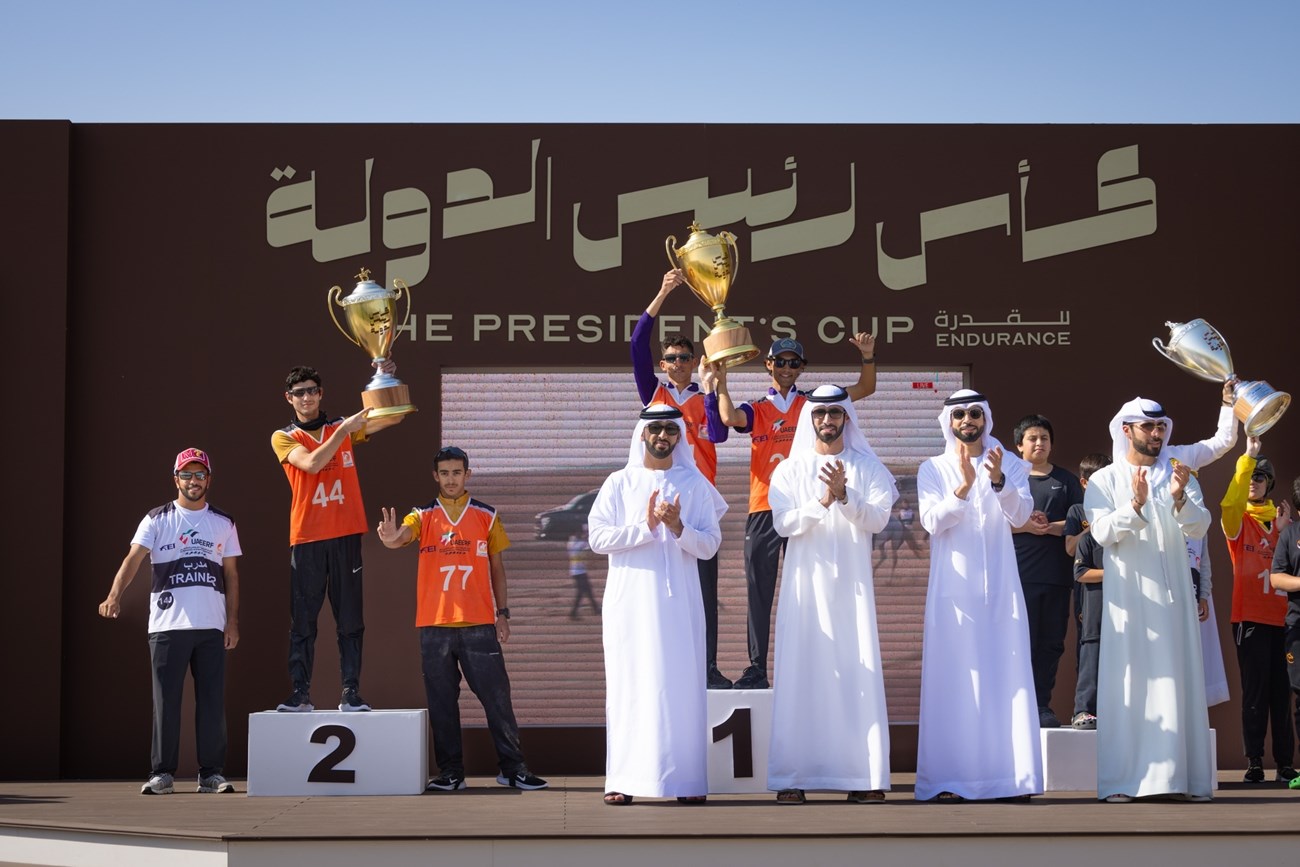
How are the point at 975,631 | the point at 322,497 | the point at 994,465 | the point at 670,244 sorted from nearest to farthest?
the point at 994,465
the point at 975,631
the point at 322,497
the point at 670,244

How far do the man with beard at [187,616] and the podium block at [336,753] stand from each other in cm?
25

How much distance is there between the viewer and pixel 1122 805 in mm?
6133

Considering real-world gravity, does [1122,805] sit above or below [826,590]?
below

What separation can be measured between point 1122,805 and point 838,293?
344 cm

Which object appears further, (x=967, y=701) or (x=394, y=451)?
(x=394, y=451)

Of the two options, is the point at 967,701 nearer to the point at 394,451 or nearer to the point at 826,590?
the point at 826,590

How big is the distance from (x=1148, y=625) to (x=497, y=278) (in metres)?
4.00

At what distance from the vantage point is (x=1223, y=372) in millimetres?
6695

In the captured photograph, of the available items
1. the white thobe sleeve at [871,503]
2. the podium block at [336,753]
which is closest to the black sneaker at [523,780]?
the podium block at [336,753]

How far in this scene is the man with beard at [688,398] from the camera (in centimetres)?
709

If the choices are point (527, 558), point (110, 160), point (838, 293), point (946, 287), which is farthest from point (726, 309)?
point (110, 160)

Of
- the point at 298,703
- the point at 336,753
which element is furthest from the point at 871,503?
the point at 298,703

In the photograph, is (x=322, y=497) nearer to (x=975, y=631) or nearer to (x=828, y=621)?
(x=828, y=621)

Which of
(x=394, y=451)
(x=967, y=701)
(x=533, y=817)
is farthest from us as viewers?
(x=394, y=451)
